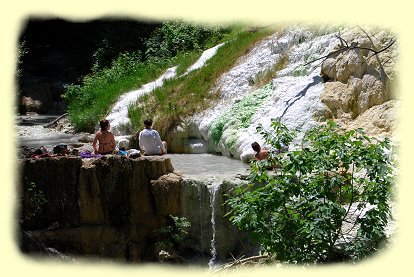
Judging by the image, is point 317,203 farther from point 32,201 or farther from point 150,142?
point 32,201

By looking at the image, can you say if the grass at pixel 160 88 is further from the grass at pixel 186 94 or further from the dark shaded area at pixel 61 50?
the dark shaded area at pixel 61 50

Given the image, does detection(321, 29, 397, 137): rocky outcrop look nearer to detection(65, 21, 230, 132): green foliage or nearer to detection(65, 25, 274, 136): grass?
detection(65, 25, 274, 136): grass

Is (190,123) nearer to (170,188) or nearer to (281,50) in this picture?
(281,50)

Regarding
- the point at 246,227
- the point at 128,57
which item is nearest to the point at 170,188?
the point at 246,227

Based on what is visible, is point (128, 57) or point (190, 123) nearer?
point (190, 123)

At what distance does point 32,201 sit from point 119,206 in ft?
4.90

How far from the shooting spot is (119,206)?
35.7ft

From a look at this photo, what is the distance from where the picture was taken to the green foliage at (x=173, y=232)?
10646 millimetres

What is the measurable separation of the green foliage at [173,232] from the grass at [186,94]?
5.19 meters

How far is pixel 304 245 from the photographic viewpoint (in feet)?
24.9

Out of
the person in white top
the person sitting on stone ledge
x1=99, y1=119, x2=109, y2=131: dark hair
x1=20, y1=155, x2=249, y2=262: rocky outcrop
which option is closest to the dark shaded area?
x1=99, y1=119, x2=109, y2=131: dark hair

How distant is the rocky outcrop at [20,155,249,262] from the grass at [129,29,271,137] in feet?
16.3

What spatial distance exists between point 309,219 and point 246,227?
2.53ft

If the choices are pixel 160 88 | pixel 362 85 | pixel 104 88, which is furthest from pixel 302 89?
pixel 104 88
